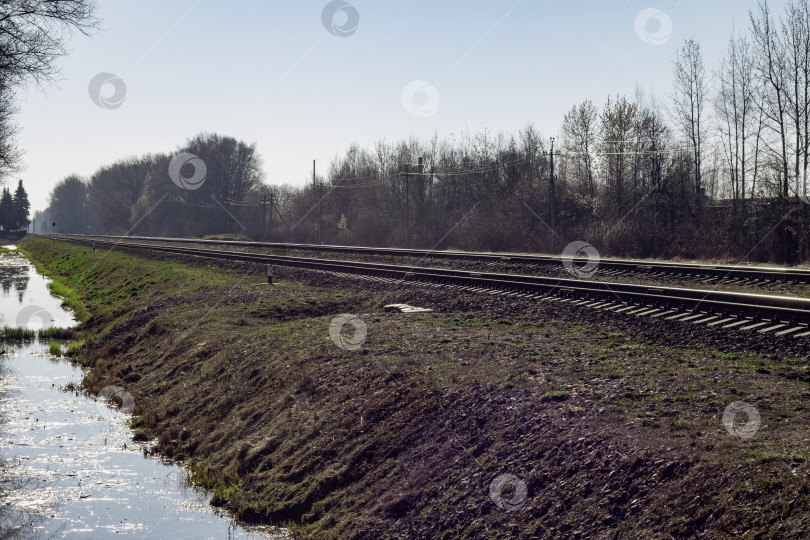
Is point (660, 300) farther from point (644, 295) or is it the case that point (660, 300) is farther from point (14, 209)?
point (14, 209)

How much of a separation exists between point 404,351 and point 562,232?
3376 cm

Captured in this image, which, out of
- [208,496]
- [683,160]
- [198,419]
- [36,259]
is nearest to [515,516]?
[208,496]

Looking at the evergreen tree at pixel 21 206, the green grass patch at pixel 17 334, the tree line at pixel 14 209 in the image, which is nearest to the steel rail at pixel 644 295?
the green grass patch at pixel 17 334

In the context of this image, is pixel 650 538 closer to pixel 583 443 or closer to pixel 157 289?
pixel 583 443

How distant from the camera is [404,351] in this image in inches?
456

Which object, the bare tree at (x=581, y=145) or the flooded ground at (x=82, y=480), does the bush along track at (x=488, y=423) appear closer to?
the flooded ground at (x=82, y=480)

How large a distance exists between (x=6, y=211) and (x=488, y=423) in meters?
156

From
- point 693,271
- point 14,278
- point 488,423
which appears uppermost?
point 693,271

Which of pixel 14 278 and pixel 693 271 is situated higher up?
pixel 693 271

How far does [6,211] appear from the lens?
140m

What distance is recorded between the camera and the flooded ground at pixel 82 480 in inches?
337

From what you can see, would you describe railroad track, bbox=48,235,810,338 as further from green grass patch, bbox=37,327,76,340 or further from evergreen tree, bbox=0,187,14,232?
evergreen tree, bbox=0,187,14,232

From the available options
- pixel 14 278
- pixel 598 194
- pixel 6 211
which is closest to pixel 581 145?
pixel 598 194

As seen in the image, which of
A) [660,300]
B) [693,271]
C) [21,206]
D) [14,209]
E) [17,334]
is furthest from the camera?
[21,206]
